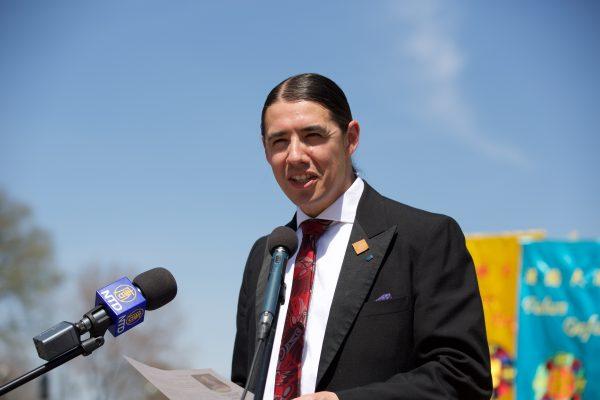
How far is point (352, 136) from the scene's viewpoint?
3371 mm

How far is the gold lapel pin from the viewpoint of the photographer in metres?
3.01

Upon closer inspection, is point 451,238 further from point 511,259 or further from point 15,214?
point 15,214

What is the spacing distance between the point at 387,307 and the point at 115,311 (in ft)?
3.60

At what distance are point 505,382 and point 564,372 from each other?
103cm

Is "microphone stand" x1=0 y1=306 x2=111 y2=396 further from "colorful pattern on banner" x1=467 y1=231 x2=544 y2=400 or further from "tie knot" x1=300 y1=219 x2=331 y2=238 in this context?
"colorful pattern on banner" x1=467 y1=231 x2=544 y2=400

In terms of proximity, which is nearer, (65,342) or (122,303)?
(65,342)

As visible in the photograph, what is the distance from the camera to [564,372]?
855 centimetres

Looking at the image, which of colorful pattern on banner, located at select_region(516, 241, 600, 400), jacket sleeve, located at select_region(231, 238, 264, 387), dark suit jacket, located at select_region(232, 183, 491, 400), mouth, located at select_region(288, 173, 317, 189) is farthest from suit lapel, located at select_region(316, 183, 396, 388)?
colorful pattern on banner, located at select_region(516, 241, 600, 400)

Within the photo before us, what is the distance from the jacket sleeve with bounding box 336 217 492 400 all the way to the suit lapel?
18cm

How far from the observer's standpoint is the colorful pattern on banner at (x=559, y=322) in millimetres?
8414

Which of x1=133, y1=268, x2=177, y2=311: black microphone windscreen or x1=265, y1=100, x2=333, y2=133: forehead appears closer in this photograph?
x1=133, y1=268, x2=177, y2=311: black microphone windscreen

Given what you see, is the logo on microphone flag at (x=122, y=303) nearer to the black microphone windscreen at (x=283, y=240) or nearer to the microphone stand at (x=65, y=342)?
the microphone stand at (x=65, y=342)

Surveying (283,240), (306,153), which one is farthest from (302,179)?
(283,240)

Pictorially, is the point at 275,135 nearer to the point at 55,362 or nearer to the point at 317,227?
the point at 317,227
